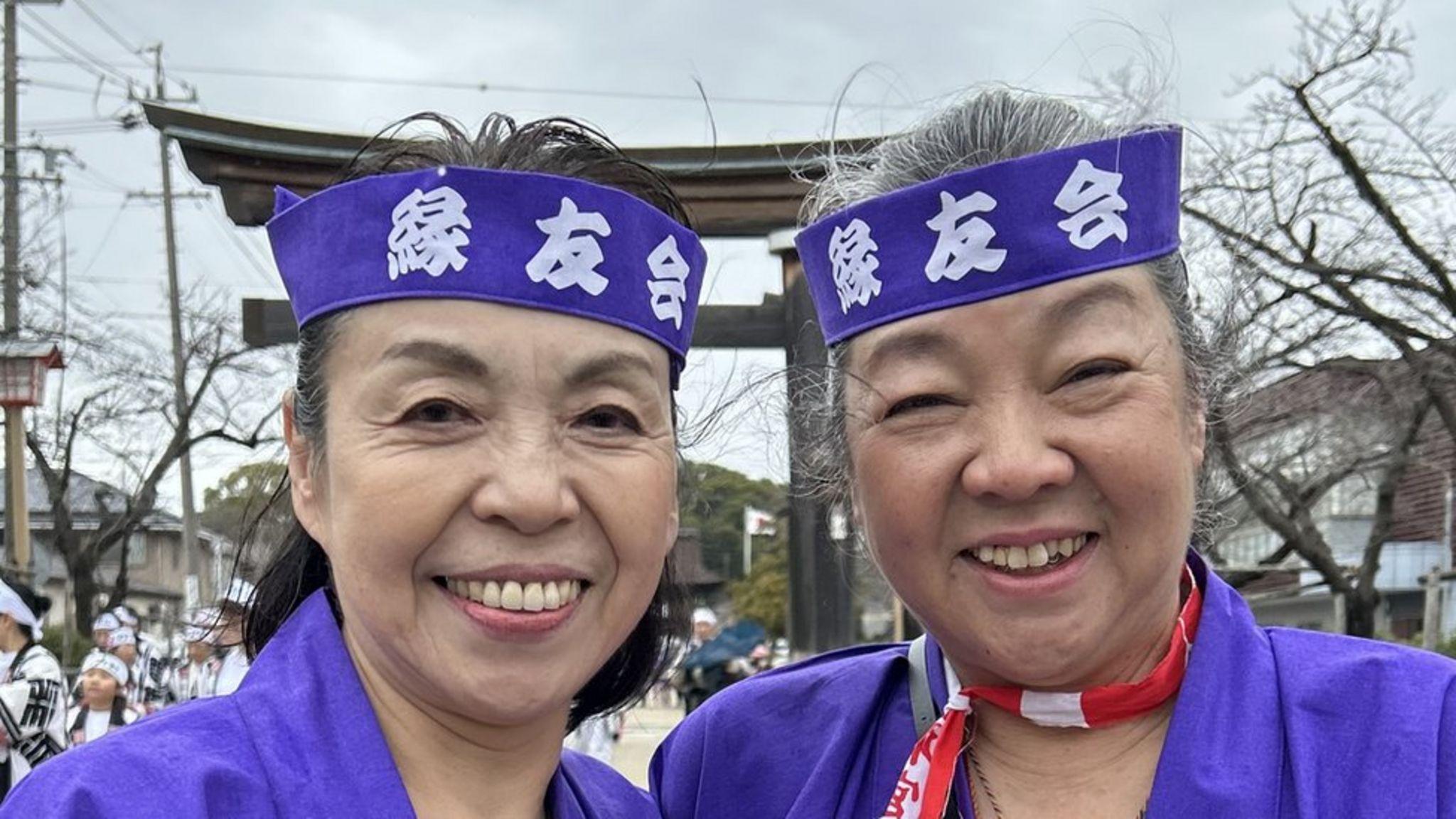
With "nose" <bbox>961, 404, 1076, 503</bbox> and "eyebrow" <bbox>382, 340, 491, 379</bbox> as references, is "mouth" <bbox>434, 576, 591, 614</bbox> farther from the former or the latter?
"nose" <bbox>961, 404, 1076, 503</bbox>

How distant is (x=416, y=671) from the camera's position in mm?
2002

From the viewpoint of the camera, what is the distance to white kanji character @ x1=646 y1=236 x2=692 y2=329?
84.4 inches

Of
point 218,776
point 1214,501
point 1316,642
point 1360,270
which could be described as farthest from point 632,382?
point 1360,270

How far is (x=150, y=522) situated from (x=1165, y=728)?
28.2 meters

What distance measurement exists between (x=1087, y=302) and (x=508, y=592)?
36.5 inches

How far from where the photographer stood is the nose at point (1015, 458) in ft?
6.51

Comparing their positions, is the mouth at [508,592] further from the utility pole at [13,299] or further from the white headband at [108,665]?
the utility pole at [13,299]

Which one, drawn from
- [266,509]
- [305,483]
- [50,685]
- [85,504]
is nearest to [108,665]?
[50,685]

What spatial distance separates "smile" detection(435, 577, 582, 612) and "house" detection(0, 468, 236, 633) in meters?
10.5

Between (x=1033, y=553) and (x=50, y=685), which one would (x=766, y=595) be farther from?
(x=1033, y=553)

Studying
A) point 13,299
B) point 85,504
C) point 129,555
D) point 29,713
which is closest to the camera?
point 29,713

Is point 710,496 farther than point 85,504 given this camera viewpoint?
No

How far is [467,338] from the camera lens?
194 cm

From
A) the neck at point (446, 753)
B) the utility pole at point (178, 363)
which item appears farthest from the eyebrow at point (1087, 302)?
the utility pole at point (178, 363)
